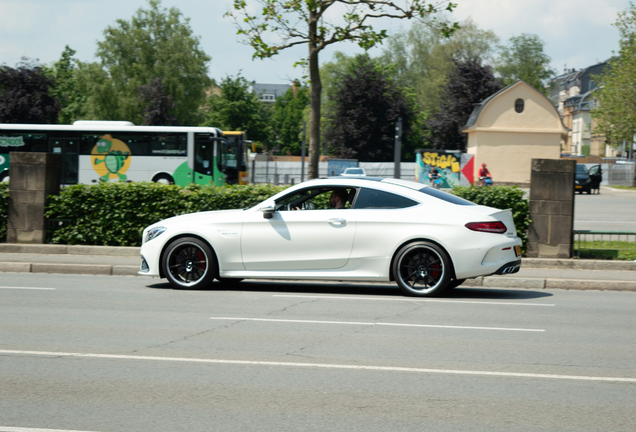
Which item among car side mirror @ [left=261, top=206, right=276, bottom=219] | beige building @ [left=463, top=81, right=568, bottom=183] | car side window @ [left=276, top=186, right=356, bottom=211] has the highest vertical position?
beige building @ [left=463, top=81, right=568, bottom=183]

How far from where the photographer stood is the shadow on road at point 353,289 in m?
10.1

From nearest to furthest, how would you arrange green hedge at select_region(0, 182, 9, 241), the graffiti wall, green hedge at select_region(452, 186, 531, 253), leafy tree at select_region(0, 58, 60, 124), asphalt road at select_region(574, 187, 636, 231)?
green hedge at select_region(452, 186, 531, 253), green hedge at select_region(0, 182, 9, 241), asphalt road at select_region(574, 187, 636, 231), the graffiti wall, leafy tree at select_region(0, 58, 60, 124)

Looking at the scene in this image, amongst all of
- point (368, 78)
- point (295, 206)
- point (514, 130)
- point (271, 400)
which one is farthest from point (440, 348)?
point (368, 78)

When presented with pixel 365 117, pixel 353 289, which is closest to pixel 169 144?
pixel 353 289

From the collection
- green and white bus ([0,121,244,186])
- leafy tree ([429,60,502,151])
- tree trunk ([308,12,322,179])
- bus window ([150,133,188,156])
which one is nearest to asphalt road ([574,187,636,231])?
tree trunk ([308,12,322,179])

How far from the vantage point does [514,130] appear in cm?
5097

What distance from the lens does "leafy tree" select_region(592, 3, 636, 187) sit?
4838 cm

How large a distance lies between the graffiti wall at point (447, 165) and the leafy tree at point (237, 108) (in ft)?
92.2

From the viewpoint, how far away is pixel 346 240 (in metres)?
9.59

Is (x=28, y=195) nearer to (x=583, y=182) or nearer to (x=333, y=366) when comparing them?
(x=333, y=366)

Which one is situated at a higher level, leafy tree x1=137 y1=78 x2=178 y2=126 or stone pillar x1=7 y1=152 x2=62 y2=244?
leafy tree x1=137 y1=78 x2=178 y2=126

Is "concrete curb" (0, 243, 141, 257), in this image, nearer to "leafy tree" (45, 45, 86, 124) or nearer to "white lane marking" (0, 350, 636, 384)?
"white lane marking" (0, 350, 636, 384)

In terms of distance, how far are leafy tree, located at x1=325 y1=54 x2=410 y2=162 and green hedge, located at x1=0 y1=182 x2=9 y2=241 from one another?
47.0 metres

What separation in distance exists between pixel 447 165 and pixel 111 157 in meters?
23.7
